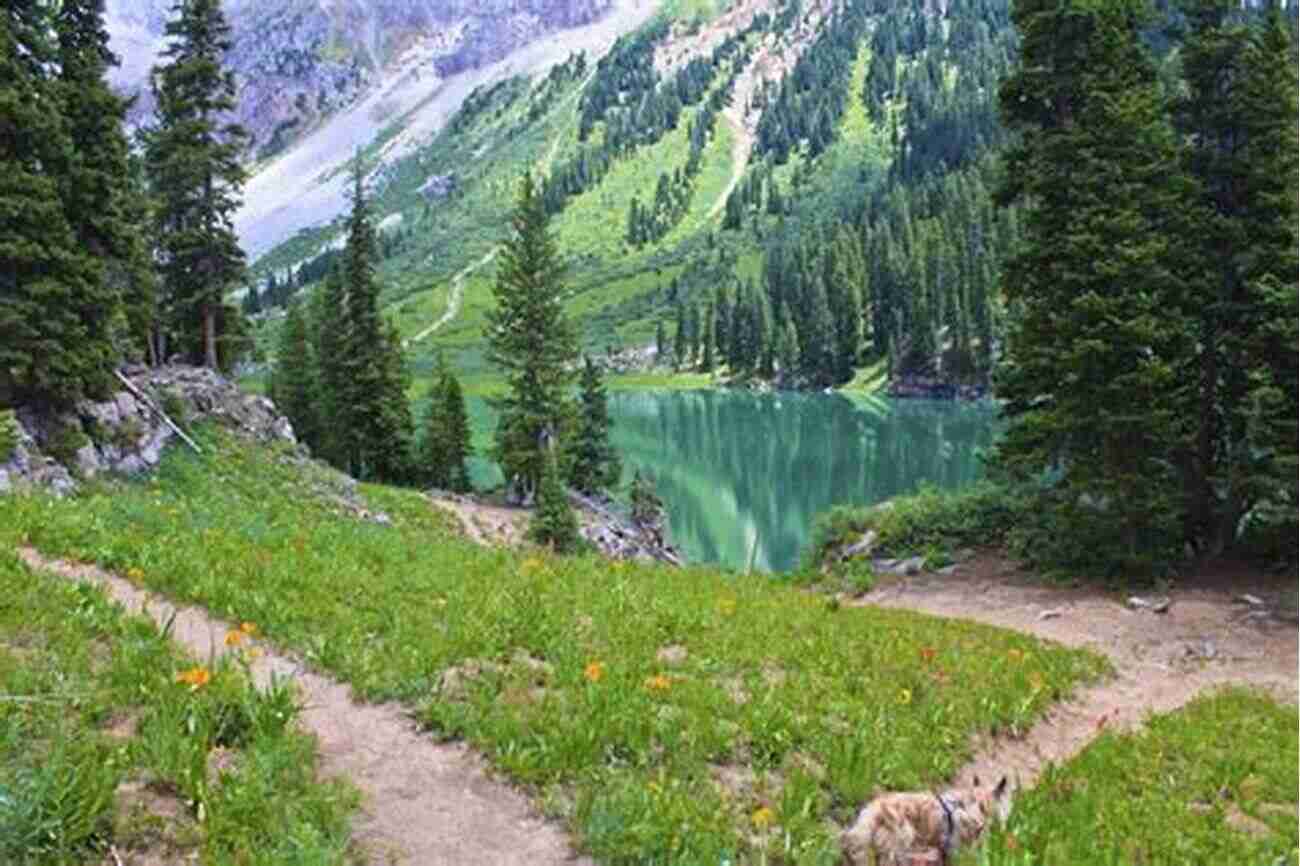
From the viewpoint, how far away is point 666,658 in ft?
36.2

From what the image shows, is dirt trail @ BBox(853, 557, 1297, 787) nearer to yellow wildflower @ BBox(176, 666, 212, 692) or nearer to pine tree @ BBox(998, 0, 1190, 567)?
pine tree @ BBox(998, 0, 1190, 567)

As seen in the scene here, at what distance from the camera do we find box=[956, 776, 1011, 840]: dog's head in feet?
23.9

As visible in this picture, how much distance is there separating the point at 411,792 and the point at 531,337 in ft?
158

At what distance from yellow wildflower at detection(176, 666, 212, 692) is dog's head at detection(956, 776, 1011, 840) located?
16.7ft

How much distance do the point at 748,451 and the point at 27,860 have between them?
97315mm

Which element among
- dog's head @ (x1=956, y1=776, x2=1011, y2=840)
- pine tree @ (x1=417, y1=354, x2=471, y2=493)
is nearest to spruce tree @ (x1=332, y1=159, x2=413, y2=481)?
pine tree @ (x1=417, y1=354, x2=471, y2=493)

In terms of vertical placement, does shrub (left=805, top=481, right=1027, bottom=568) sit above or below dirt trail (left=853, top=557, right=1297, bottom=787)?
above

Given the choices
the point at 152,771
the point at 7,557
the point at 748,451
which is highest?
the point at 7,557

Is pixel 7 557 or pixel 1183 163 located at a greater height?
pixel 1183 163

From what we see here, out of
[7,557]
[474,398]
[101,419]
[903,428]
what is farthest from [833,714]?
[474,398]

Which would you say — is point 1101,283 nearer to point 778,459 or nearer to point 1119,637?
point 1119,637

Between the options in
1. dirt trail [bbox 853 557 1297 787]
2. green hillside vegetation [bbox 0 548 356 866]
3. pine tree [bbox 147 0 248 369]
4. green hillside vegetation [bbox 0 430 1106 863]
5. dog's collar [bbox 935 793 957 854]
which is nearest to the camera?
green hillside vegetation [bbox 0 548 356 866]

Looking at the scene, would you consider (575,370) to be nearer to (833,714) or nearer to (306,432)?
(306,432)

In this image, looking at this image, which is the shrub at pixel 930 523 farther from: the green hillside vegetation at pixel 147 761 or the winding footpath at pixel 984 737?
the green hillside vegetation at pixel 147 761
